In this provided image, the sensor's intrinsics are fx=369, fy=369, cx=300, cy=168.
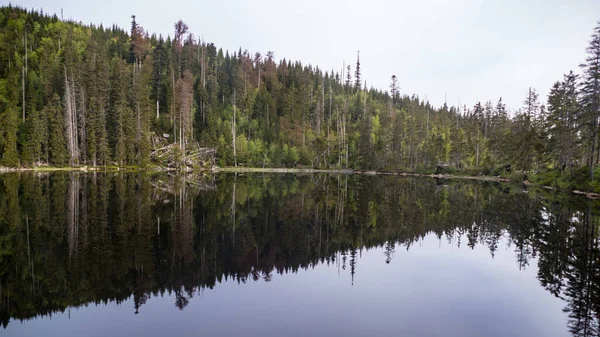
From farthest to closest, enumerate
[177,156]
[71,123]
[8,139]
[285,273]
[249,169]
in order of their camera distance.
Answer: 1. [249,169]
2. [177,156]
3. [71,123]
4. [8,139]
5. [285,273]

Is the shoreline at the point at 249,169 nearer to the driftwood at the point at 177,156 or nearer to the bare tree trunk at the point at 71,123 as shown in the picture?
the driftwood at the point at 177,156

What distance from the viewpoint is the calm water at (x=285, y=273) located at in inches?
318

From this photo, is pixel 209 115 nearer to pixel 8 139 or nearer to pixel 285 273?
pixel 8 139

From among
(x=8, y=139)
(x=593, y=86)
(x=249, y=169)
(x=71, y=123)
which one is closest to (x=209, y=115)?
(x=249, y=169)

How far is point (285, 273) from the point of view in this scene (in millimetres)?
11719

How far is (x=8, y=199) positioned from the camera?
22406mm

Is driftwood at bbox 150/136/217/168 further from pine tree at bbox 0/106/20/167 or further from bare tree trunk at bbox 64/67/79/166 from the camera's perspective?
pine tree at bbox 0/106/20/167

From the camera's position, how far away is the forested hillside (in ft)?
187

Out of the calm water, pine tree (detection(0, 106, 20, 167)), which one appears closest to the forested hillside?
pine tree (detection(0, 106, 20, 167))

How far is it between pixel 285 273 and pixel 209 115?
7395cm

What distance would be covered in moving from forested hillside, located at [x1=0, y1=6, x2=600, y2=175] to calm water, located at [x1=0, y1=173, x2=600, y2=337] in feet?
113

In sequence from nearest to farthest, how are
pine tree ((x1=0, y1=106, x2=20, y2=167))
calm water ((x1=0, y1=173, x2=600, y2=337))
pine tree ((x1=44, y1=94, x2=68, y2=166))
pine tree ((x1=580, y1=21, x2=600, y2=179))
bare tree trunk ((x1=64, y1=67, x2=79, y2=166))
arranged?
calm water ((x1=0, y1=173, x2=600, y2=337))
pine tree ((x1=580, y1=21, x2=600, y2=179))
pine tree ((x1=0, y1=106, x2=20, y2=167))
pine tree ((x1=44, y1=94, x2=68, y2=166))
bare tree trunk ((x1=64, y1=67, x2=79, y2=166))

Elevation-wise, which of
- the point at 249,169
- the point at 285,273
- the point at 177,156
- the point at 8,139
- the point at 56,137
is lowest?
the point at 285,273

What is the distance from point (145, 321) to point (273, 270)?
468 cm
